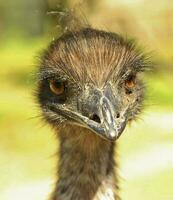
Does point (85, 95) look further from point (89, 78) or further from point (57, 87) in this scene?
point (57, 87)

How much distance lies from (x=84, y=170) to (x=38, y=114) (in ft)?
1.26

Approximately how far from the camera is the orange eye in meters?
3.60

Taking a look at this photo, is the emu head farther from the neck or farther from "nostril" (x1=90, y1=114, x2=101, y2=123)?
the neck

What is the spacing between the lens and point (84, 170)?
3695 mm

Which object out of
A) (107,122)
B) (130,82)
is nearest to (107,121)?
(107,122)

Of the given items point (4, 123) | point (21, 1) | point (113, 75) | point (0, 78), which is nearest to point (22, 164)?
point (4, 123)

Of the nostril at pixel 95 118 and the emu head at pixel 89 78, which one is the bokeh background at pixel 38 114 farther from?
the nostril at pixel 95 118

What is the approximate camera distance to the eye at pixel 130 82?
3.62 meters

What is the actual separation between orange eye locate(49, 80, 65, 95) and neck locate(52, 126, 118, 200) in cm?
16

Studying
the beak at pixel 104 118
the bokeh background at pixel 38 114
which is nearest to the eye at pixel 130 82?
the beak at pixel 104 118

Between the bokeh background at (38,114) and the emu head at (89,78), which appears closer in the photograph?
the emu head at (89,78)

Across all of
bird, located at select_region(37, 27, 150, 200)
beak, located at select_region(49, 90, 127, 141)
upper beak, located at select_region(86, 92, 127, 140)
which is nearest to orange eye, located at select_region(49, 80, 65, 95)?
bird, located at select_region(37, 27, 150, 200)

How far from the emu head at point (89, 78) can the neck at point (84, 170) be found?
0.11 metres

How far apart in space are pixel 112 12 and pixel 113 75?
715cm
